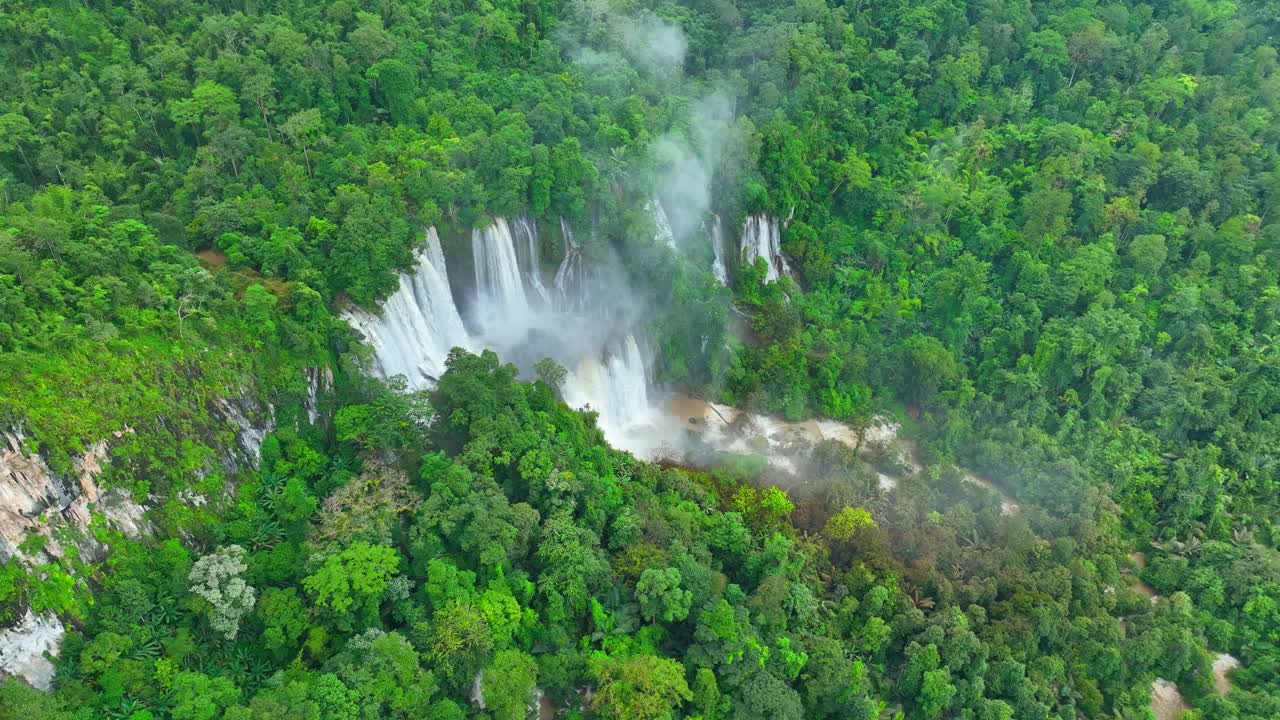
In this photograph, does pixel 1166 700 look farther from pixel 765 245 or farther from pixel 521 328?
pixel 521 328

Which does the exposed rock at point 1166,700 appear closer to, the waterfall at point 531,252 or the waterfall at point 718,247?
the waterfall at point 718,247

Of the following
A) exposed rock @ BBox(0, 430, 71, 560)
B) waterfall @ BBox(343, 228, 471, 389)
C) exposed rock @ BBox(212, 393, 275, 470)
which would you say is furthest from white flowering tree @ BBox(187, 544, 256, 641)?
waterfall @ BBox(343, 228, 471, 389)

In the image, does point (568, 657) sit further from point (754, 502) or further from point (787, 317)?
point (787, 317)

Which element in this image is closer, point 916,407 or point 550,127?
point 550,127

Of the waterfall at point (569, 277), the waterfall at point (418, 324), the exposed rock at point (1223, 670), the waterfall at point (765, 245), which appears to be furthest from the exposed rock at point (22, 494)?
the exposed rock at point (1223, 670)

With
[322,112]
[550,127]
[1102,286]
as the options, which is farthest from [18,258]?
[1102,286]

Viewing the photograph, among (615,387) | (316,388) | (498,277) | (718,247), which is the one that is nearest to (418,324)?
(498,277)
